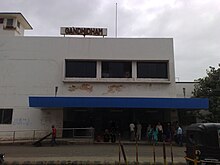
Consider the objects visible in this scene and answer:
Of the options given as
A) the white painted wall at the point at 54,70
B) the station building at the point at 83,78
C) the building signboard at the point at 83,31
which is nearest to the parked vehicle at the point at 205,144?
the station building at the point at 83,78

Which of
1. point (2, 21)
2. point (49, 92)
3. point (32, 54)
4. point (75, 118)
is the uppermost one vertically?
point (2, 21)

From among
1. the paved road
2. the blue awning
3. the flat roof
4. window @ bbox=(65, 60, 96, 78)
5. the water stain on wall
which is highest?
the flat roof

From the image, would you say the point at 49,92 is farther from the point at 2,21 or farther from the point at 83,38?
the point at 2,21

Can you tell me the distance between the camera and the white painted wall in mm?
26453

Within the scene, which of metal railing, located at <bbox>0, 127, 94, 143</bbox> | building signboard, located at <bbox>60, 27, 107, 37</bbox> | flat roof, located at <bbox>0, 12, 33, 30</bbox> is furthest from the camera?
flat roof, located at <bbox>0, 12, 33, 30</bbox>

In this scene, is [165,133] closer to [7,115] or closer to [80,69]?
[80,69]

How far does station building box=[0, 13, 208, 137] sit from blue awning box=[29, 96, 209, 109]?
69.5 inches

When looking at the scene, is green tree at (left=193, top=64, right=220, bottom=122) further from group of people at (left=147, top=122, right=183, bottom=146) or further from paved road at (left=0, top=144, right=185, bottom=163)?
paved road at (left=0, top=144, right=185, bottom=163)

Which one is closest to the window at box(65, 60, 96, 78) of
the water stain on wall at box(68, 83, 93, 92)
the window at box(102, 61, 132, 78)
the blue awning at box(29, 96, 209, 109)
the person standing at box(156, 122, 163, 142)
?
the water stain on wall at box(68, 83, 93, 92)

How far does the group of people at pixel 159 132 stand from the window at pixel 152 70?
441 cm

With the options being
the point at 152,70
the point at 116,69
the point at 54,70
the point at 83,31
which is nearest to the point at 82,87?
the point at 54,70

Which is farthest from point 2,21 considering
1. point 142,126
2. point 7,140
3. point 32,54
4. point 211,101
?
point 211,101

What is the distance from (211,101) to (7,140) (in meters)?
18.8

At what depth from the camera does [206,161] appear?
35.0 feet
